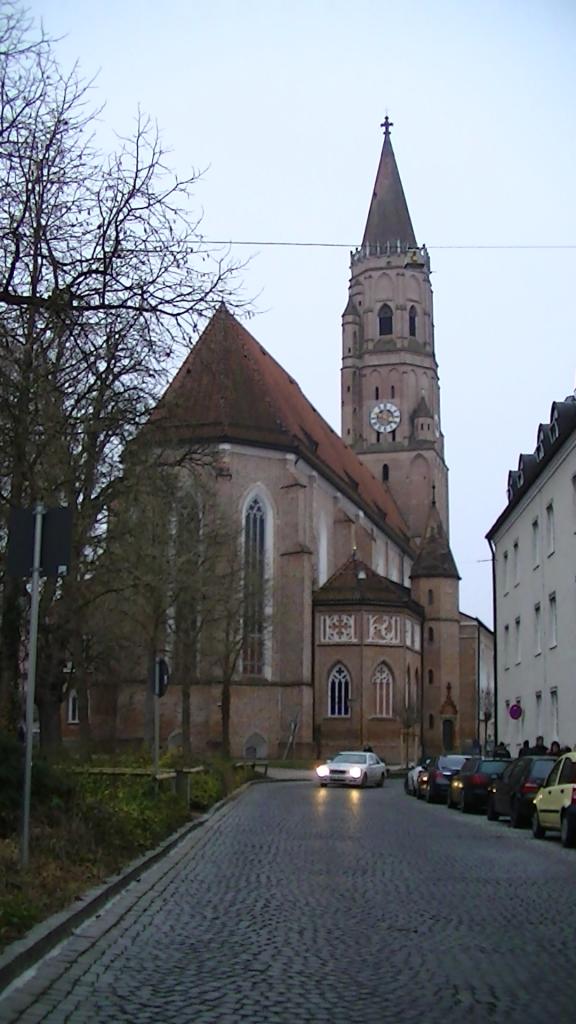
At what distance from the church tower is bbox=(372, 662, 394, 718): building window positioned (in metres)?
25.3

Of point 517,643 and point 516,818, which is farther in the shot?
point 517,643

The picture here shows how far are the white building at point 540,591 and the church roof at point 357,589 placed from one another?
14870 millimetres

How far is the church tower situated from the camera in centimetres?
8400

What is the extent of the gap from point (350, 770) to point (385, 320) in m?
51.4

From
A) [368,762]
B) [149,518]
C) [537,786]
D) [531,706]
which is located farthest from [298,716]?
[537,786]

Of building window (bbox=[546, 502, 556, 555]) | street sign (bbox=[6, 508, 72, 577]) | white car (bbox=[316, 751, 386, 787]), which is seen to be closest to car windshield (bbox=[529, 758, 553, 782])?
street sign (bbox=[6, 508, 72, 577])

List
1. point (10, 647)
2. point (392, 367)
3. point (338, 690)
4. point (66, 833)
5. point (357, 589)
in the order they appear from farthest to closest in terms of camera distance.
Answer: point (392, 367) → point (357, 589) → point (338, 690) → point (10, 647) → point (66, 833)

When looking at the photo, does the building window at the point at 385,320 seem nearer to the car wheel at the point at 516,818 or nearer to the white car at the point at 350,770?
the white car at the point at 350,770

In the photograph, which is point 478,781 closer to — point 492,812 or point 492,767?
point 492,767

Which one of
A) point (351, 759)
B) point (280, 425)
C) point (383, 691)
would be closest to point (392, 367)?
point (280, 425)

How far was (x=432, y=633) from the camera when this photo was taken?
244 feet

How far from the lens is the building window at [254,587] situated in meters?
51.4

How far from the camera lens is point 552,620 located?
34750 millimetres

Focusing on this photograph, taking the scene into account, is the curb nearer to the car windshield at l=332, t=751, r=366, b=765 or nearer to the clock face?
the car windshield at l=332, t=751, r=366, b=765
